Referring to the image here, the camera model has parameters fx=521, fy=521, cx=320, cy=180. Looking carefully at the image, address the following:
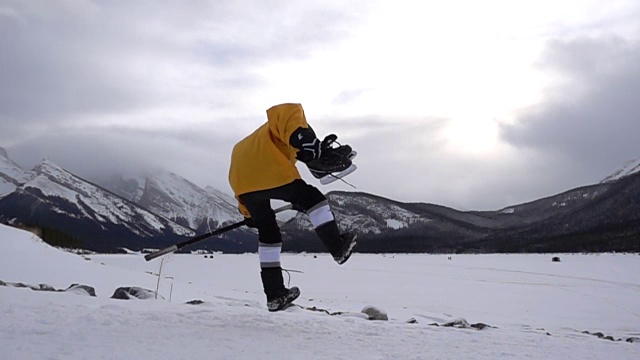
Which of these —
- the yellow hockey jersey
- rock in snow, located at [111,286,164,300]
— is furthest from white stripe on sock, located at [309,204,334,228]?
rock in snow, located at [111,286,164,300]

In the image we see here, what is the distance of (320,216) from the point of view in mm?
4047

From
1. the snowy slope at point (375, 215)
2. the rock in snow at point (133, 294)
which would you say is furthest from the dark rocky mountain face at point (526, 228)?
the rock in snow at point (133, 294)

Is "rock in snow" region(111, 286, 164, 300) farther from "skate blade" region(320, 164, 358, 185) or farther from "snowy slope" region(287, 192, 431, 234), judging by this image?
"snowy slope" region(287, 192, 431, 234)

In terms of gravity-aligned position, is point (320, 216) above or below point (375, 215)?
below

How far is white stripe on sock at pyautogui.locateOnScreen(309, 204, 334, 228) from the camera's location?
404 cm

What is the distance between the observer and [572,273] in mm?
26094

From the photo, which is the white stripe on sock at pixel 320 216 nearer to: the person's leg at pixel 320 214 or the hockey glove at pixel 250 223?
the person's leg at pixel 320 214

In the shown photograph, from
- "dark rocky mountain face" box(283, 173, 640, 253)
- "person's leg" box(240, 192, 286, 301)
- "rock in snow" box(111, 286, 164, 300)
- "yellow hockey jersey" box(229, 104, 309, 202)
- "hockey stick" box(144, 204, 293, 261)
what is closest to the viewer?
"yellow hockey jersey" box(229, 104, 309, 202)

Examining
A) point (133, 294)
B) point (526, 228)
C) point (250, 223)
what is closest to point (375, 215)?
point (526, 228)

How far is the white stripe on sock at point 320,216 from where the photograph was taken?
13.3 feet

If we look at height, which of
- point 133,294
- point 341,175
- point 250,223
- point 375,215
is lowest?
point 133,294

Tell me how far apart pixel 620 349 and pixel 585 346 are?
320 mm

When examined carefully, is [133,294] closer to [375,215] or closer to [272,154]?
[272,154]

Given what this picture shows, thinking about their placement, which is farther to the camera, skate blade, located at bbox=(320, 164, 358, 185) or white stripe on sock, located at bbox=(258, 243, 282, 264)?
white stripe on sock, located at bbox=(258, 243, 282, 264)
